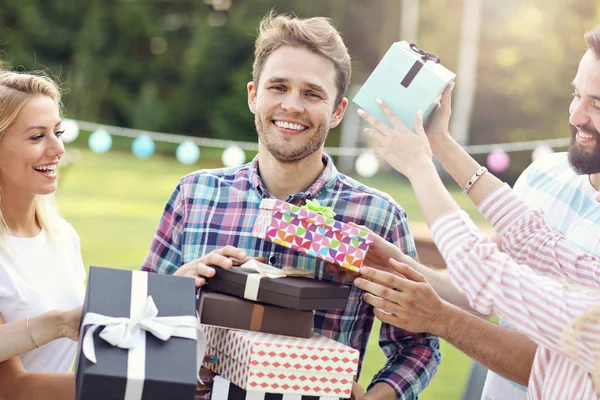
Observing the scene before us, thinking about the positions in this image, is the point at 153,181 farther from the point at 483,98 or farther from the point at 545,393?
the point at 545,393

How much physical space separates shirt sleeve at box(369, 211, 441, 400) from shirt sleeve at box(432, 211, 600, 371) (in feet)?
1.90

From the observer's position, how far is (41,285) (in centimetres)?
269

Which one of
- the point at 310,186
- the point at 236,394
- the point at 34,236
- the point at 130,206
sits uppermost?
the point at 310,186

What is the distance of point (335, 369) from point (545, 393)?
534 millimetres

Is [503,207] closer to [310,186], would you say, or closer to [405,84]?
[405,84]

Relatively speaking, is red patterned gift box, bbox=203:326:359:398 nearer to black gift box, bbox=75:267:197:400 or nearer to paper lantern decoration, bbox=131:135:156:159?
black gift box, bbox=75:267:197:400

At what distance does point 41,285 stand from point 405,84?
1.35 m

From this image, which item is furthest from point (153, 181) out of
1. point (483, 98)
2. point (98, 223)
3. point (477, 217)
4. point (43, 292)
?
point (43, 292)

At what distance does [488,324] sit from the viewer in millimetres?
2438

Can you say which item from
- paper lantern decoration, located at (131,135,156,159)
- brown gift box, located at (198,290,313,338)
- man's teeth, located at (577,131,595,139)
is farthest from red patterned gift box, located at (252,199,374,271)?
paper lantern decoration, located at (131,135,156,159)

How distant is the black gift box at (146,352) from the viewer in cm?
184

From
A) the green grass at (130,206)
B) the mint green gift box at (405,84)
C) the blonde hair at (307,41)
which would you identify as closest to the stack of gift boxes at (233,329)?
the mint green gift box at (405,84)

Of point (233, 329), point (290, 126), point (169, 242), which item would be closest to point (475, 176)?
point (290, 126)

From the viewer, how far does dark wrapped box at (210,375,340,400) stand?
2068 mm
